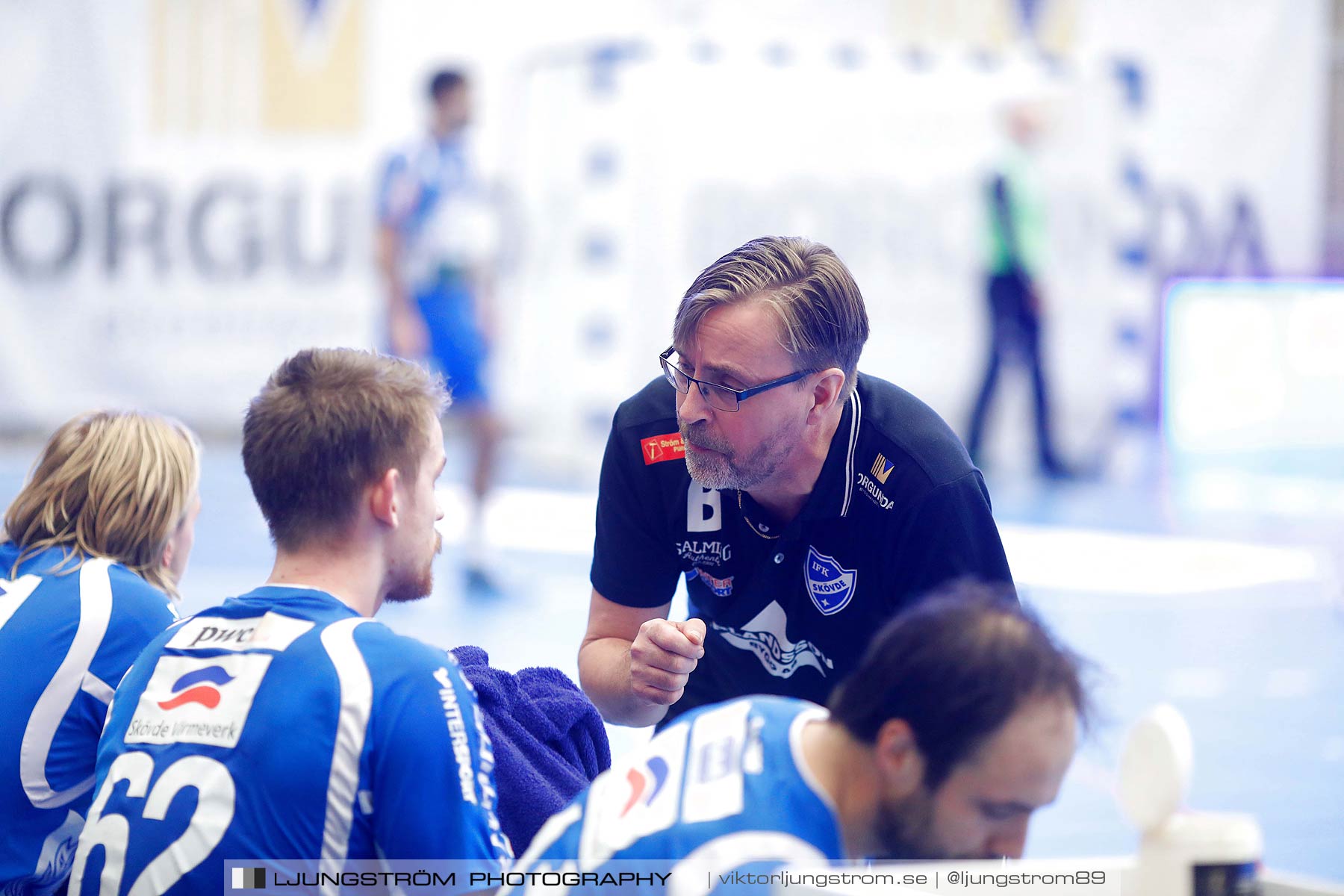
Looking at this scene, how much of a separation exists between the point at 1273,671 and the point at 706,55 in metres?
5.84

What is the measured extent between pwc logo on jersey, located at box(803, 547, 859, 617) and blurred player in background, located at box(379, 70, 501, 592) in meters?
3.83

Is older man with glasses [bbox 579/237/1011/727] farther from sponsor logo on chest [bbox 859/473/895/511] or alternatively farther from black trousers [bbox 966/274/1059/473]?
black trousers [bbox 966/274/1059/473]

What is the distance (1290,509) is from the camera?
8.55 meters

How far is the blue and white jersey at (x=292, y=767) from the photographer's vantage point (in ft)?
4.90

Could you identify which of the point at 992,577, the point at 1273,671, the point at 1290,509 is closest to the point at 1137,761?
the point at 992,577

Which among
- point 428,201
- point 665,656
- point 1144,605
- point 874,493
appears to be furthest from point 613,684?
point 428,201

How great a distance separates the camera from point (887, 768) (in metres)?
1.34

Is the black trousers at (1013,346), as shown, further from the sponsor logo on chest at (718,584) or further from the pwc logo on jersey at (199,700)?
the pwc logo on jersey at (199,700)

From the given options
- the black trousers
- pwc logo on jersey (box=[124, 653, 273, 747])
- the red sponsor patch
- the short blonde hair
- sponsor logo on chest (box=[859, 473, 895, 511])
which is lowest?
the black trousers

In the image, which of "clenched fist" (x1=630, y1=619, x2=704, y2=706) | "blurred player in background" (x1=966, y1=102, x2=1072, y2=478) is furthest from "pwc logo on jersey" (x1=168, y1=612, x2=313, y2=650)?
"blurred player in background" (x1=966, y1=102, x2=1072, y2=478)

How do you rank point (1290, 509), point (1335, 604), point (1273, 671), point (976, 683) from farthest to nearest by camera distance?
point (1290, 509) → point (1335, 604) → point (1273, 671) → point (976, 683)

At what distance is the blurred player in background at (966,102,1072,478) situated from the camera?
8453 mm

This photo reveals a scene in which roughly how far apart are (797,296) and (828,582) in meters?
0.49

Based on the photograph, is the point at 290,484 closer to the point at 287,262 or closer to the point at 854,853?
the point at 854,853
